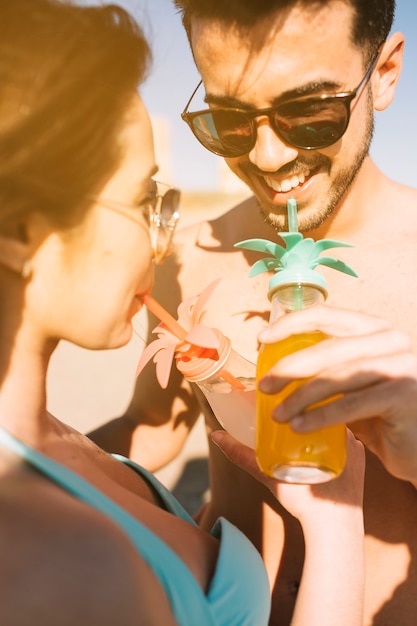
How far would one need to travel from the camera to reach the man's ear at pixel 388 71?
7.06ft

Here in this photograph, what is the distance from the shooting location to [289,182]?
2018 mm

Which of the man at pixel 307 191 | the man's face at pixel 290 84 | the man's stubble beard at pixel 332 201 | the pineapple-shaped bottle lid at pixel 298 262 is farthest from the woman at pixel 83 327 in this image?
the man's stubble beard at pixel 332 201

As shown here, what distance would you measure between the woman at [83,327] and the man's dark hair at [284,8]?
73 cm

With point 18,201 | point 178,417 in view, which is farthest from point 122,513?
point 178,417

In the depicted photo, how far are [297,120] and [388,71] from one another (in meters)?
0.61

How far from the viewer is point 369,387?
1221 millimetres

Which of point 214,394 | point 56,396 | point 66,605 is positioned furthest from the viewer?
point 56,396

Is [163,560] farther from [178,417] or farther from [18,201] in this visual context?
[178,417]

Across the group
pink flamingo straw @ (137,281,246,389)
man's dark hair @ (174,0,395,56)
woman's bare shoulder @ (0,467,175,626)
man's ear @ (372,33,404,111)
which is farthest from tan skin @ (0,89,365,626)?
man's ear @ (372,33,404,111)

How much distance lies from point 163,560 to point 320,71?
4.93 feet

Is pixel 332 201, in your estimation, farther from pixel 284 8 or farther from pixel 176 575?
pixel 176 575

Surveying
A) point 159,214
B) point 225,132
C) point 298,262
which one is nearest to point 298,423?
point 298,262

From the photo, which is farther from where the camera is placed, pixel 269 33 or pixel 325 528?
pixel 269 33

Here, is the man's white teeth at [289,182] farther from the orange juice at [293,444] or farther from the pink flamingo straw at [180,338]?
the orange juice at [293,444]
